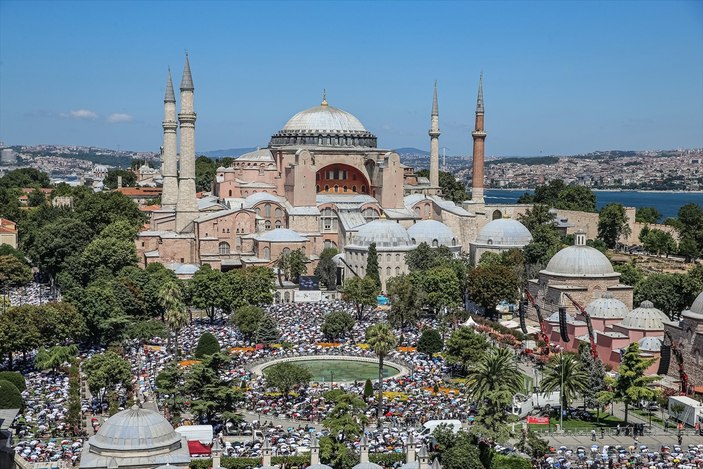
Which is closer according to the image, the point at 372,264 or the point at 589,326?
the point at 589,326

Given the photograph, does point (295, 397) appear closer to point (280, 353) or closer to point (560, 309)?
point (280, 353)

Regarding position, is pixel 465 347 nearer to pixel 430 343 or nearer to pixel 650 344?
pixel 430 343

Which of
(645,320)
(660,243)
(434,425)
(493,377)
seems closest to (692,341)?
(645,320)

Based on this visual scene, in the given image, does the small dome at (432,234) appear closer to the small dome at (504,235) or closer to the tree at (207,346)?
the small dome at (504,235)

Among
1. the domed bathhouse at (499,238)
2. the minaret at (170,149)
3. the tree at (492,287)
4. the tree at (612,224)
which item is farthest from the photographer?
the tree at (612,224)

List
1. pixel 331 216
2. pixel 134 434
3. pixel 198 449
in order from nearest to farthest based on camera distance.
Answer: pixel 134 434 < pixel 198 449 < pixel 331 216

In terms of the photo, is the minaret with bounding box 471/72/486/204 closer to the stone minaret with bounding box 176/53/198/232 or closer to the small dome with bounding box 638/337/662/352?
the stone minaret with bounding box 176/53/198/232

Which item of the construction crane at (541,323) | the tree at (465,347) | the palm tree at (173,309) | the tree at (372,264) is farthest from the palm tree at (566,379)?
the tree at (372,264)
